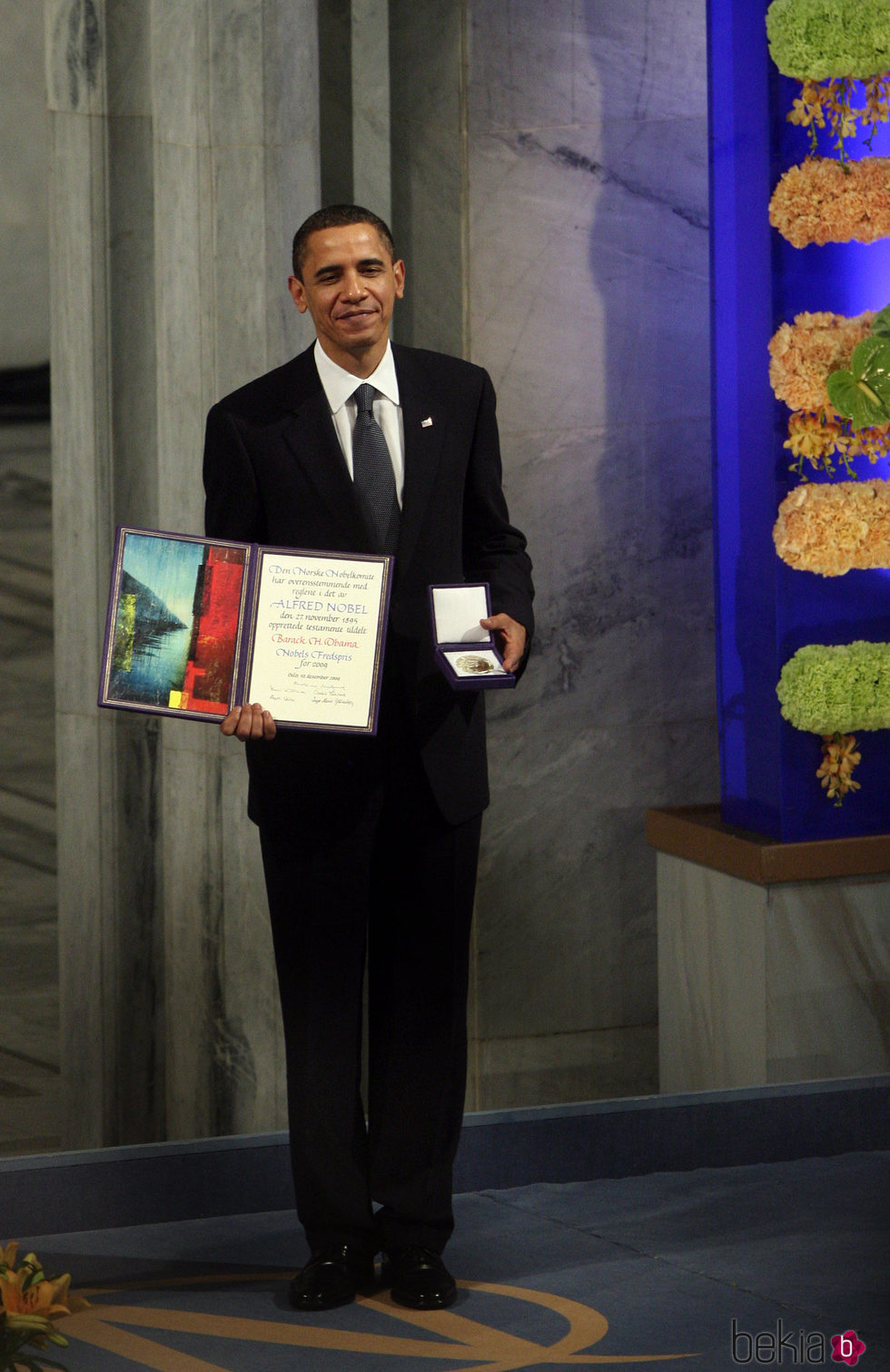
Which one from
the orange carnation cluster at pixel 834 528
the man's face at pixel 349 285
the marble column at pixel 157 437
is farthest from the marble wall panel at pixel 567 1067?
the man's face at pixel 349 285

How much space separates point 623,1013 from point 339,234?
3.16 m

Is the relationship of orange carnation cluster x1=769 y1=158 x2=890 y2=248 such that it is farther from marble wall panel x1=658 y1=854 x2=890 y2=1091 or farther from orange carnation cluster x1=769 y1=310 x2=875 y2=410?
marble wall panel x1=658 y1=854 x2=890 y2=1091

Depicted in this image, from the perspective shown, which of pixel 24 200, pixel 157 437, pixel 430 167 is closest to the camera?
pixel 157 437

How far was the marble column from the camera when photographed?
4.60 m

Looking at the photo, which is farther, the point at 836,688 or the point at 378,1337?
the point at 836,688

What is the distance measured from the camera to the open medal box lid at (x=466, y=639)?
114 inches

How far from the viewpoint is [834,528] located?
439 cm

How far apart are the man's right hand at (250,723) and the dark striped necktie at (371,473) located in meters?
0.37

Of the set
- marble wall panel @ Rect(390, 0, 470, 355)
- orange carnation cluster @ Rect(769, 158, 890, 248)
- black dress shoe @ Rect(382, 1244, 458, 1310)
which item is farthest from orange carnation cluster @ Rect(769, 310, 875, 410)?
black dress shoe @ Rect(382, 1244, 458, 1310)

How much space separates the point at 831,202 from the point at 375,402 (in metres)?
1.72

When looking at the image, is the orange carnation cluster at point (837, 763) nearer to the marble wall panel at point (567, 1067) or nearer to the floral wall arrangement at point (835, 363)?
the floral wall arrangement at point (835, 363)

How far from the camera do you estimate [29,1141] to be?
5391mm

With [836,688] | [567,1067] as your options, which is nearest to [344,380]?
[836,688]

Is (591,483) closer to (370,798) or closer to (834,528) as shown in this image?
(834,528)
